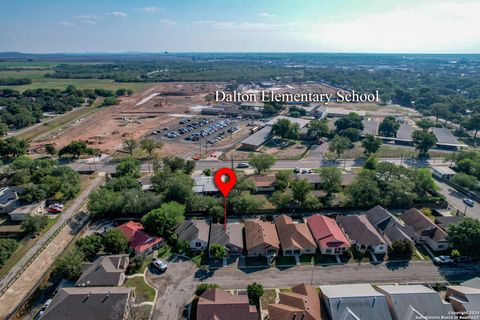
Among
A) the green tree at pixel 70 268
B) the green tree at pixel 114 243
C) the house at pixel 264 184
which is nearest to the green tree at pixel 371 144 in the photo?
the house at pixel 264 184

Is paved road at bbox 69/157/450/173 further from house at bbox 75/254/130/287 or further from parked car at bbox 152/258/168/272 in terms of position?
house at bbox 75/254/130/287

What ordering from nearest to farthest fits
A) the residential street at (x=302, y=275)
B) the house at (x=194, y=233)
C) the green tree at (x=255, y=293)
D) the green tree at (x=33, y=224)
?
the green tree at (x=255, y=293), the residential street at (x=302, y=275), the house at (x=194, y=233), the green tree at (x=33, y=224)

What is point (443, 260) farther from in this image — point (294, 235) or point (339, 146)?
point (339, 146)

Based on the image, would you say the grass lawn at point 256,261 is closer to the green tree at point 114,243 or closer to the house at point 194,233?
the house at point 194,233

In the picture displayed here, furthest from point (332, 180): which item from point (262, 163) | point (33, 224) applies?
point (33, 224)

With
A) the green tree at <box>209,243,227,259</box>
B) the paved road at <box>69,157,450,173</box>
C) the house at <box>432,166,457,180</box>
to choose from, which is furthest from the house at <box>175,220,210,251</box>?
the house at <box>432,166,457,180</box>

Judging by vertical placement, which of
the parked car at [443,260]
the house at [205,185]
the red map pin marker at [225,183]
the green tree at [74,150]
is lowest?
the parked car at [443,260]
